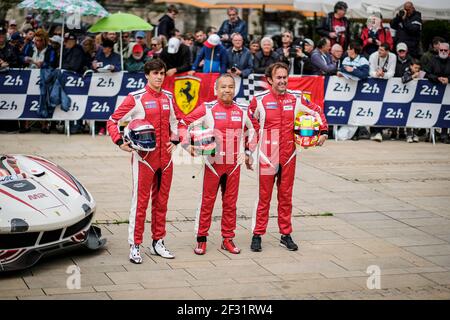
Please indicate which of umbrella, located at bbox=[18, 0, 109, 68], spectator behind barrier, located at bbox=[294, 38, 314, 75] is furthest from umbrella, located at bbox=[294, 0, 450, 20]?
umbrella, located at bbox=[18, 0, 109, 68]

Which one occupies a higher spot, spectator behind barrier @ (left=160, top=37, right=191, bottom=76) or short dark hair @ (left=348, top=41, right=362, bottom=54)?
short dark hair @ (left=348, top=41, right=362, bottom=54)

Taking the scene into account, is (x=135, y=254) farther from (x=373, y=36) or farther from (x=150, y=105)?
(x=373, y=36)

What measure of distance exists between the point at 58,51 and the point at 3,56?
1.14 metres

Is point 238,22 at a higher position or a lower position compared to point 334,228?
higher

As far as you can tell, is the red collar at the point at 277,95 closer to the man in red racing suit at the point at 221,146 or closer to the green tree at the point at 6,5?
the man in red racing suit at the point at 221,146

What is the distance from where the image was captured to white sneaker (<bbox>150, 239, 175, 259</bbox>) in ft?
28.0

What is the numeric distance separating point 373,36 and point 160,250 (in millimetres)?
10731

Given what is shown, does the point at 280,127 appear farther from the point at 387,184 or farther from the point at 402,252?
the point at 387,184

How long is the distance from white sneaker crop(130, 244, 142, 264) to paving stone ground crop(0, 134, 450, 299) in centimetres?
7

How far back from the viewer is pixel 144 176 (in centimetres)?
838

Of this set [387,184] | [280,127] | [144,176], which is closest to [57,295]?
[144,176]

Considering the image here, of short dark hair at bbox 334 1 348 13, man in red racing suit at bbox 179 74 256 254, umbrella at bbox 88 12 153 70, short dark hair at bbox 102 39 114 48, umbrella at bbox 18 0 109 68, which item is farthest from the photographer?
short dark hair at bbox 334 1 348 13

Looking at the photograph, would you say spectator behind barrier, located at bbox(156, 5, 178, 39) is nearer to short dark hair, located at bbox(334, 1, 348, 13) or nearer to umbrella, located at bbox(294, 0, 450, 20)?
umbrella, located at bbox(294, 0, 450, 20)
